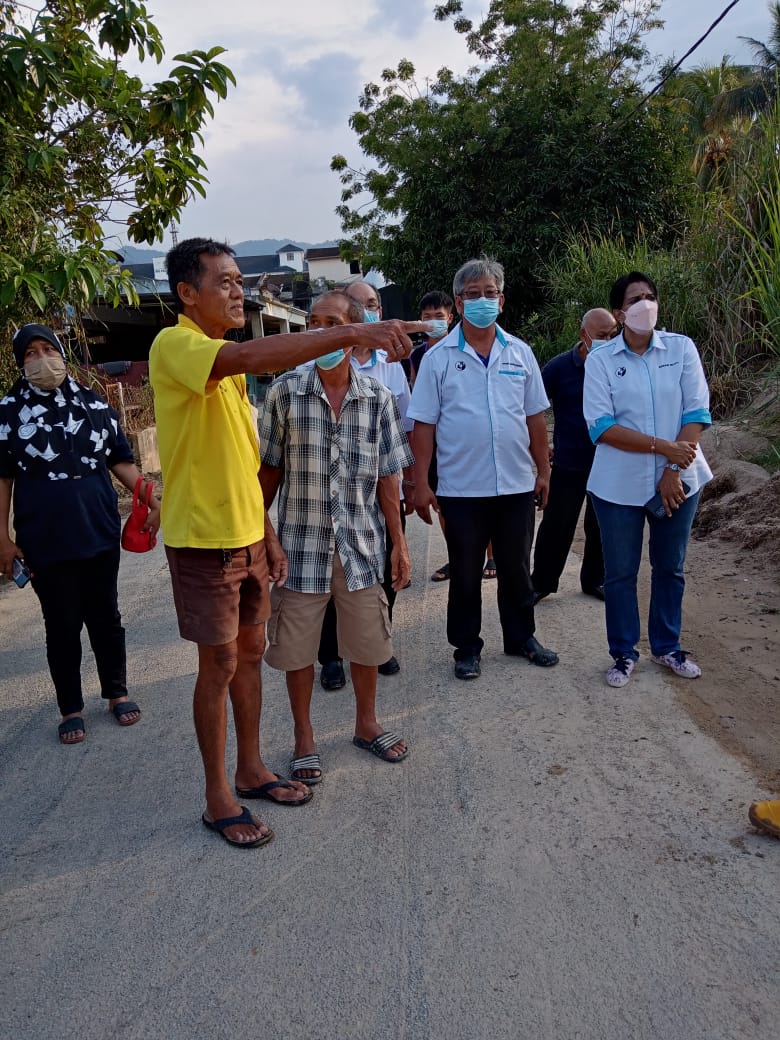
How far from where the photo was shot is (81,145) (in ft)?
20.3

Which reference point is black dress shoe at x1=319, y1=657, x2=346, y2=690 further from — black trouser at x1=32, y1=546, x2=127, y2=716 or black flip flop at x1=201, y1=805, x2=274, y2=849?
black flip flop at x1=201, y1=805, x2=274, y2=849

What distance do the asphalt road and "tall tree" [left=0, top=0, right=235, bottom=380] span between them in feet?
9.64

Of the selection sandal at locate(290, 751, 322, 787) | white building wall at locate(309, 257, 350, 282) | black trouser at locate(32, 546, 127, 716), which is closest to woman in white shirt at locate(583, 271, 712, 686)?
sandal at locate(290, 751, 322, 787)

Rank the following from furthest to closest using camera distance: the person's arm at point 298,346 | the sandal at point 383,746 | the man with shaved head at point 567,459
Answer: the man with shaved head at point 567,459
the sandal at point 383,746
the person's arm at point 298,346

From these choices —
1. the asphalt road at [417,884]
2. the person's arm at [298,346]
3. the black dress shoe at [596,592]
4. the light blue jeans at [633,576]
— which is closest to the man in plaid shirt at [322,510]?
the asphalt road at [417,884]

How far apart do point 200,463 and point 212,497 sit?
13 cm

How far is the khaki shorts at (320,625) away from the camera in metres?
3.36

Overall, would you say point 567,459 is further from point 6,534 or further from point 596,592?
point 6,534

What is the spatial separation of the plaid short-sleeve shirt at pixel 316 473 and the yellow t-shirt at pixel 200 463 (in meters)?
0.43

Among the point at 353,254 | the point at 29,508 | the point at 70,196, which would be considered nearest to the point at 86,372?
the point at 70,196

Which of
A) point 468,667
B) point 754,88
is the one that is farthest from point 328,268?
point 468,667

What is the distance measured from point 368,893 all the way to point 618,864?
33.0 inches

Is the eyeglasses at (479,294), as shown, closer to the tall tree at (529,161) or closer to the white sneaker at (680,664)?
the white sneaker at (680,664)

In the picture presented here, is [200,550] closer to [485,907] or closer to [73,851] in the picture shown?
[73,851]
